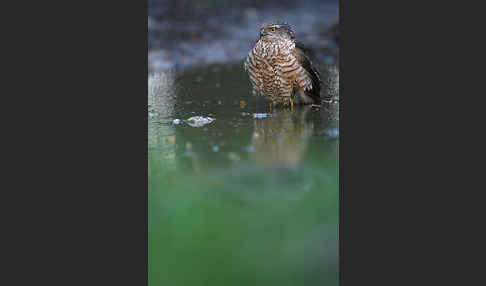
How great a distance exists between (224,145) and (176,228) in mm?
922

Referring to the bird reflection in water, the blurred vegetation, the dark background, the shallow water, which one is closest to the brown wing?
the bird reflection in water

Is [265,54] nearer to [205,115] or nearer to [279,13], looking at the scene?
[205,115]

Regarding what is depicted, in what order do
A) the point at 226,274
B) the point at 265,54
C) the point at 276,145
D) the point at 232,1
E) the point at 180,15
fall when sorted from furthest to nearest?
the point at 232,1 → the point at 180,15 → the point at 265,54 → the point at 276,145 → the point at 226,274

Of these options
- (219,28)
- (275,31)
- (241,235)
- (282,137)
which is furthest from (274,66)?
(219,28)

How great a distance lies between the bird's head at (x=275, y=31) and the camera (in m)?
4.85

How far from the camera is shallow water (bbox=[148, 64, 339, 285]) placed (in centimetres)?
322

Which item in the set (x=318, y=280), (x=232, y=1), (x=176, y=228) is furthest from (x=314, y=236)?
(x=232, y=1)

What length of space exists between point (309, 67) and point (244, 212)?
229cm

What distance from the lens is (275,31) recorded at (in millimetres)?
4855

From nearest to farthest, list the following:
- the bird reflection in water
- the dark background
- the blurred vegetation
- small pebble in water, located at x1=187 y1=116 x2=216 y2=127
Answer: the blurred vegetation
the bird reflection in water
small pebble in water, located at x1=187 y1=116 x2=216 y2=127
the dark background

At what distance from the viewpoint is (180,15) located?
8.88m

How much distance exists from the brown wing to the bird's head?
0.64 ft

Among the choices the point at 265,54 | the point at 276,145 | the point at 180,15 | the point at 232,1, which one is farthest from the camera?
the point at 232,1

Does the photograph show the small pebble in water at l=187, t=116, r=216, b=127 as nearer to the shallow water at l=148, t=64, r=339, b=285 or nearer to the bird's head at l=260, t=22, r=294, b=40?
the shallow water at l=148, t=64, r=339, b=285
